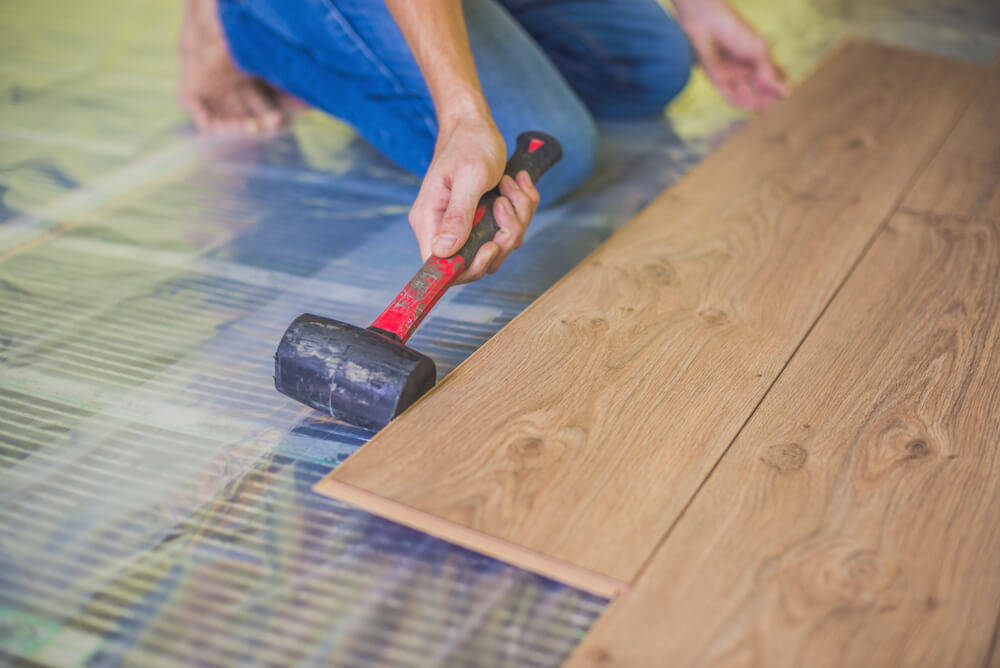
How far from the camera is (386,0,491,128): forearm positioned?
1498mm

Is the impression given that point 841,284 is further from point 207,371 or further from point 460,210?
point 207,371

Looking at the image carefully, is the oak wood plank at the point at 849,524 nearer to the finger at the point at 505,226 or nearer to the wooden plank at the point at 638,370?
the wooden plank at the point at 638,370

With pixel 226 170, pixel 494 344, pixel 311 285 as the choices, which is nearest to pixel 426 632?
pixel 494 344

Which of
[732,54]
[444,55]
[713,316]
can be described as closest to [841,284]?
[713,316]

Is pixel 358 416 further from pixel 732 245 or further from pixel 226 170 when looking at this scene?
pixel 226 170

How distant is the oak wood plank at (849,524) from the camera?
863 millimetres

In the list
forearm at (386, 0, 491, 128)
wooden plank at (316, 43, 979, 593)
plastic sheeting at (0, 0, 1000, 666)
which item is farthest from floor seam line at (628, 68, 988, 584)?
forearm at (386, 0, 491, 128)

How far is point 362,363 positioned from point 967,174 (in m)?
1.43

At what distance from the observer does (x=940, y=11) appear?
360 centimetres

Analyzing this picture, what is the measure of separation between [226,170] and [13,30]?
142cm

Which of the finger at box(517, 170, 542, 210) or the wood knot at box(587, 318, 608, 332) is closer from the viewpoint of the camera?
the wood knot at box(587, 318, 608, 332)

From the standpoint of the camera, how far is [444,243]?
50.5 inches

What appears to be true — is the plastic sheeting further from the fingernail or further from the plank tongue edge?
the fingernail

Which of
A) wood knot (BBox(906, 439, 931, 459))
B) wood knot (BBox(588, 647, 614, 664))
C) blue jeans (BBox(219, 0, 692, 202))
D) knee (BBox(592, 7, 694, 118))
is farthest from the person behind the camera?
knee (BBox(592, 7, 694, 118))
